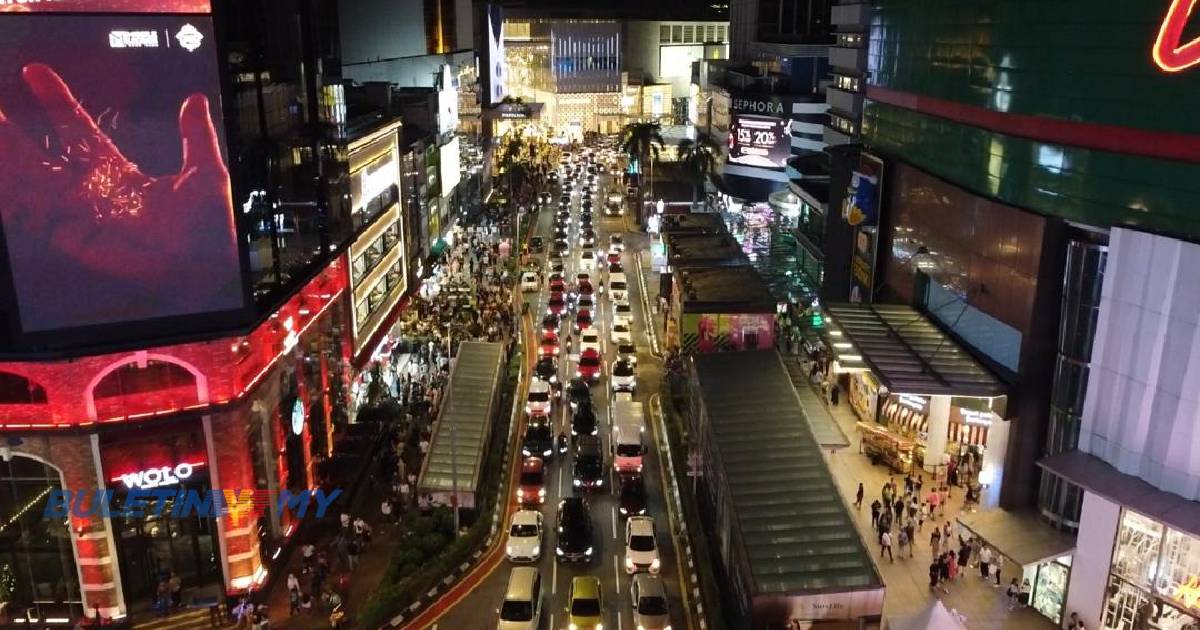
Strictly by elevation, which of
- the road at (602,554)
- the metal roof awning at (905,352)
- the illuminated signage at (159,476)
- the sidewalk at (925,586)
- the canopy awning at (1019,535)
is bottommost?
the road at (602,554)

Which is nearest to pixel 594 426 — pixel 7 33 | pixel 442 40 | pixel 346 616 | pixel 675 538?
pixel 675 538

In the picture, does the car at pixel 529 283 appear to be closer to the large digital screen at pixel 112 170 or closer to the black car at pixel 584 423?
the black car at pixel 584 423

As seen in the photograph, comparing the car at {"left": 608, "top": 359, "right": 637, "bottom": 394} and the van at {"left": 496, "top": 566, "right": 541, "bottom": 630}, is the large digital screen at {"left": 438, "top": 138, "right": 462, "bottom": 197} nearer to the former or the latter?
the car at {"left": 608, "top": 359, "right": 637, "bottom": 394}

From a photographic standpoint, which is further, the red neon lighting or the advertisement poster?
the advertisement poster

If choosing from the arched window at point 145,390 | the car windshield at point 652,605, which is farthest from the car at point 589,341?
the arched window at point 145,390

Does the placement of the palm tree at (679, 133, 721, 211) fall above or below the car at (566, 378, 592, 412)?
above

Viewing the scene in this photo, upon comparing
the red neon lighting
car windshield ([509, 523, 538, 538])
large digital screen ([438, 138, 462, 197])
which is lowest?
car windshield ([509, 523, 538, 538])

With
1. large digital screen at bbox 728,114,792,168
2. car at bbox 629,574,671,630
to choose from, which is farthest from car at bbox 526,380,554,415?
large digital screen at bbox 728,114,792,168
